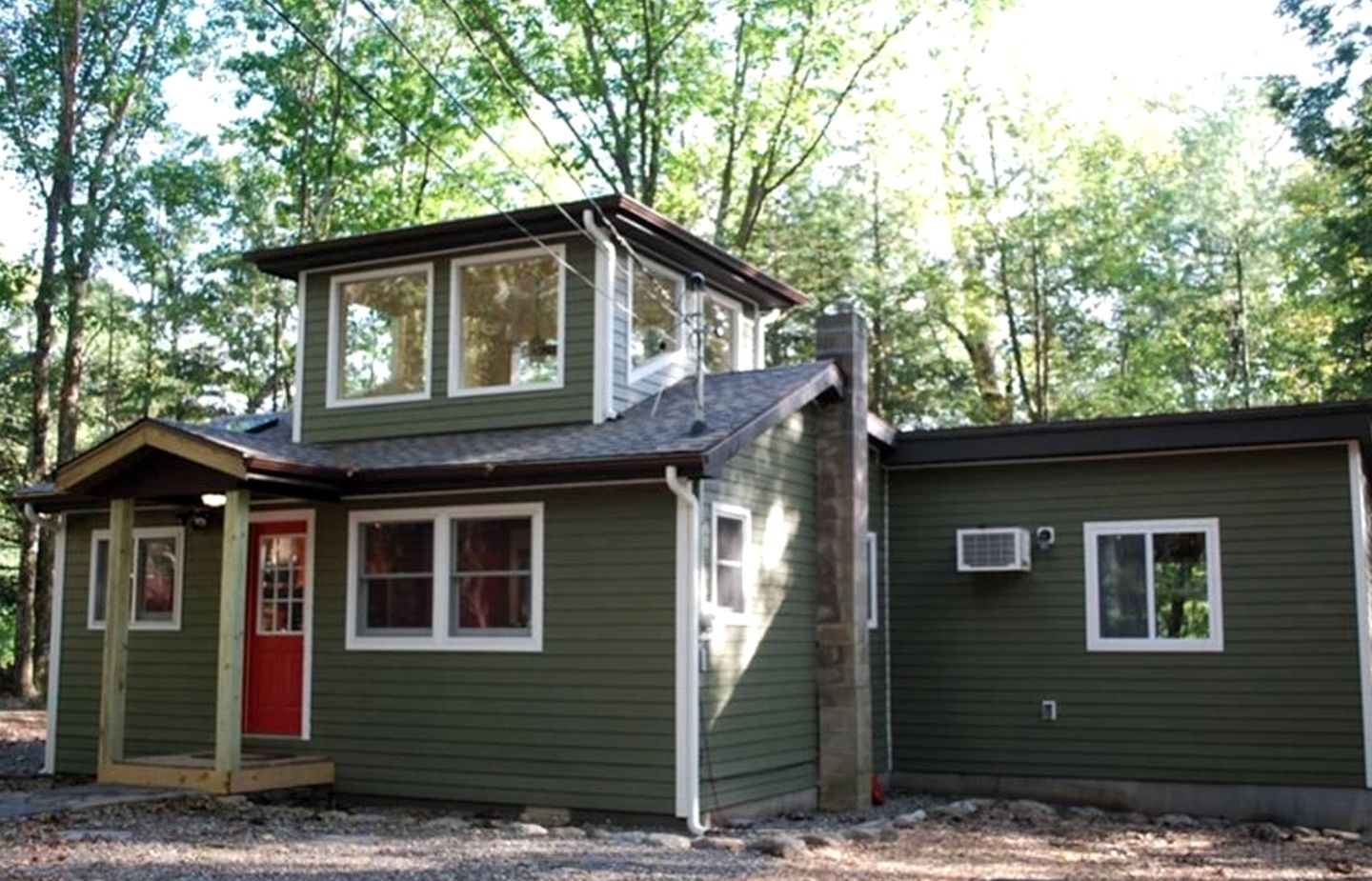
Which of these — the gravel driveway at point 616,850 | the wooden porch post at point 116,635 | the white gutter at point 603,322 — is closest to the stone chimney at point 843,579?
the gravel driveway at point 616,850

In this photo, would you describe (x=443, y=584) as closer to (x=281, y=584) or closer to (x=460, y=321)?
(x=281, y=584)

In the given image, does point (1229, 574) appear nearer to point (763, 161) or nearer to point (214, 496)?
point (214, 496)

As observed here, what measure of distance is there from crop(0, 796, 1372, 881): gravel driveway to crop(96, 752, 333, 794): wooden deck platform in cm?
20

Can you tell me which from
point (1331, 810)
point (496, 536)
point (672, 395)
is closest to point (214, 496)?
point (496, 536)

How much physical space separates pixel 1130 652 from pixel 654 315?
529 centimetres

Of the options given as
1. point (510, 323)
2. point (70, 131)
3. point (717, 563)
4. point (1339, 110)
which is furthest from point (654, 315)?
point (70, 131)

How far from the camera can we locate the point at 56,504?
42.2 ft

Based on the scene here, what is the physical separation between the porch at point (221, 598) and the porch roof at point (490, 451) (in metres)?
0.02

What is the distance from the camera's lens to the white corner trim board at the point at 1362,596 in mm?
11336

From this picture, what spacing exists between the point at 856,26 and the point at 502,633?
17362mm

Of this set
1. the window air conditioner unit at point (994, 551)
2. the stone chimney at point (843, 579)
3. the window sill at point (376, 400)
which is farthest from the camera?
the window air conditioner unit at point (994, 551)

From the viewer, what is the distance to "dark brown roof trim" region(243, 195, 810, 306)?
447 inches

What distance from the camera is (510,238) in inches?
464

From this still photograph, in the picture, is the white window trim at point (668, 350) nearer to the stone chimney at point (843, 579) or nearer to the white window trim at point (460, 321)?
the white window trim at point (460, 321)
